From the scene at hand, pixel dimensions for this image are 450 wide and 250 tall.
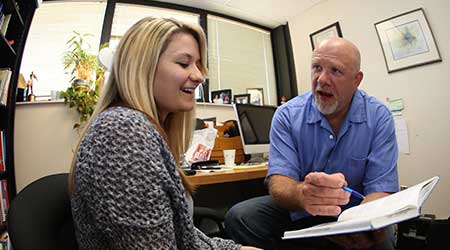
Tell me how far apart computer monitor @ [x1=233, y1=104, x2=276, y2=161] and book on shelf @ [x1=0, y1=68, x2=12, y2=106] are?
5.01ft

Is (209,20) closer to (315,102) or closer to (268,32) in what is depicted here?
(268,32)

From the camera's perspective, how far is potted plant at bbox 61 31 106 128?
2115 mm

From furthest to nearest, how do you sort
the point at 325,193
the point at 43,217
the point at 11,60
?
the point at 11,60, the point at 325,193, the point at 43,217

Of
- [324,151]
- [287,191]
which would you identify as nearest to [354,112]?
[324,151]

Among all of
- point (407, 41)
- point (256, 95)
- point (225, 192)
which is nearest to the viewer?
point (407, 41)

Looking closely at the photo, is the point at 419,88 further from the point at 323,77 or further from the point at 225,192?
the point at 225,192

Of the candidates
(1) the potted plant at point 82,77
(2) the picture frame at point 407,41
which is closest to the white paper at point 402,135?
(2) the picture frame at point 407,41

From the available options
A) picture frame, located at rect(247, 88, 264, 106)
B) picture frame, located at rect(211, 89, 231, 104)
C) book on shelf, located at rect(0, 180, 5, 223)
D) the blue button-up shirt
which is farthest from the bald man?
picture frame, located at rect(247, 88, 264, 106)

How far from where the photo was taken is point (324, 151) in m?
1.18

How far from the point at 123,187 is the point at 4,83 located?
179 cm

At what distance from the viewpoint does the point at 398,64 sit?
2117 mm

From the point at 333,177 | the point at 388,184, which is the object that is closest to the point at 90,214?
the point at 333,177

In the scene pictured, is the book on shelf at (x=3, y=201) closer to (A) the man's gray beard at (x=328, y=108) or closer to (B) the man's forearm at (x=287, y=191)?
(B) the man's forearm at (x=287, y=191)

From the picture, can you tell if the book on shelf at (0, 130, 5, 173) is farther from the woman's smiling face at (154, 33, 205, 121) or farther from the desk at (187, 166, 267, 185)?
the woman's smiling face at (154, 33, 205, 121)
